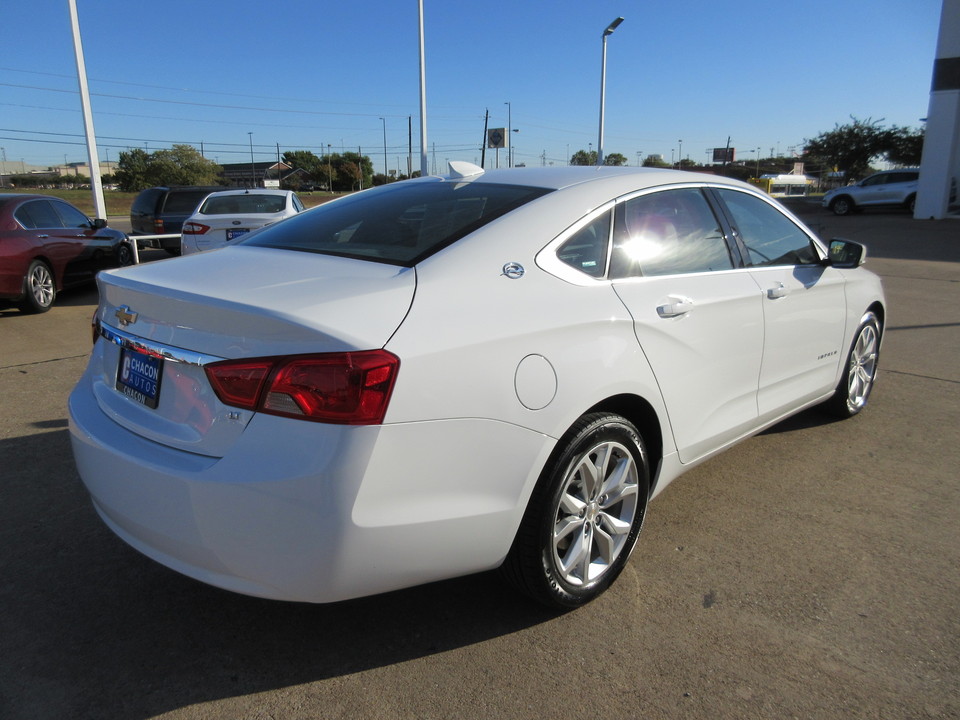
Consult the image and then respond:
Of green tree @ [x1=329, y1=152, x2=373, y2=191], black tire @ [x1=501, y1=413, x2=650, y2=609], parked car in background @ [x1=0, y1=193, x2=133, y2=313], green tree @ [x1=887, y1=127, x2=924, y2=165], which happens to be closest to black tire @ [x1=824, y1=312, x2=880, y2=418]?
black tire @ [x1=501, y1=413, x2=650, y2=609]

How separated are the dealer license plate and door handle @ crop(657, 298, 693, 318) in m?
1.85

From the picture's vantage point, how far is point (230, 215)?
36.2 ft

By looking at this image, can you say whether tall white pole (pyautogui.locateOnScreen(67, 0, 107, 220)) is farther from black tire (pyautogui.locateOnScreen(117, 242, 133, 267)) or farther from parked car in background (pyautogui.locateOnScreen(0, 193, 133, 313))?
parked car in background (pyautogui.locateOnScreen(0, 193, 133, 313))

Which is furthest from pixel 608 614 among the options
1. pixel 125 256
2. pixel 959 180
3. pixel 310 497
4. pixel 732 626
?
pixel 959 180

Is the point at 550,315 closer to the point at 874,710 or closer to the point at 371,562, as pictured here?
the point at 371,562

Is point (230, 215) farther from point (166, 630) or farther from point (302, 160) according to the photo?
point (302, 160)

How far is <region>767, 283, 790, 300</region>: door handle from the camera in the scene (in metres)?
3.68

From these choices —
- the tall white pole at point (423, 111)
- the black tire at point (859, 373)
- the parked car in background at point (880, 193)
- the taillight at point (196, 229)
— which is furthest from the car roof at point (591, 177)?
the parked car in background at point (880, 193)

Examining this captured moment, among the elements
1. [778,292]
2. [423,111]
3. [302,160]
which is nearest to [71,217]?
[778,292]

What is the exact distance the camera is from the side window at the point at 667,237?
3.02 metres

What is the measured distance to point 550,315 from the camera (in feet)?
8.23

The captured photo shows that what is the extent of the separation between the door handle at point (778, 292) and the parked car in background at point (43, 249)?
8.32m

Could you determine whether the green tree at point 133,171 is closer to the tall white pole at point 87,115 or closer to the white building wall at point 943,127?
A: the tall white pole at point 87,115

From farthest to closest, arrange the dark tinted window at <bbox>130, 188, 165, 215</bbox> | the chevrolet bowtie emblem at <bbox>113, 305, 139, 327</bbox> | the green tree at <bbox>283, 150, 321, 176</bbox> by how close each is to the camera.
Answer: the green tree at <bbox>283, 150, 321, 176</bbox>, the dark tinted window at <bbox>130, 188, 165, 215</bbox>, the chevrolet bowtie emblem at <bbox>113, 305, 139, 327</bbox>
